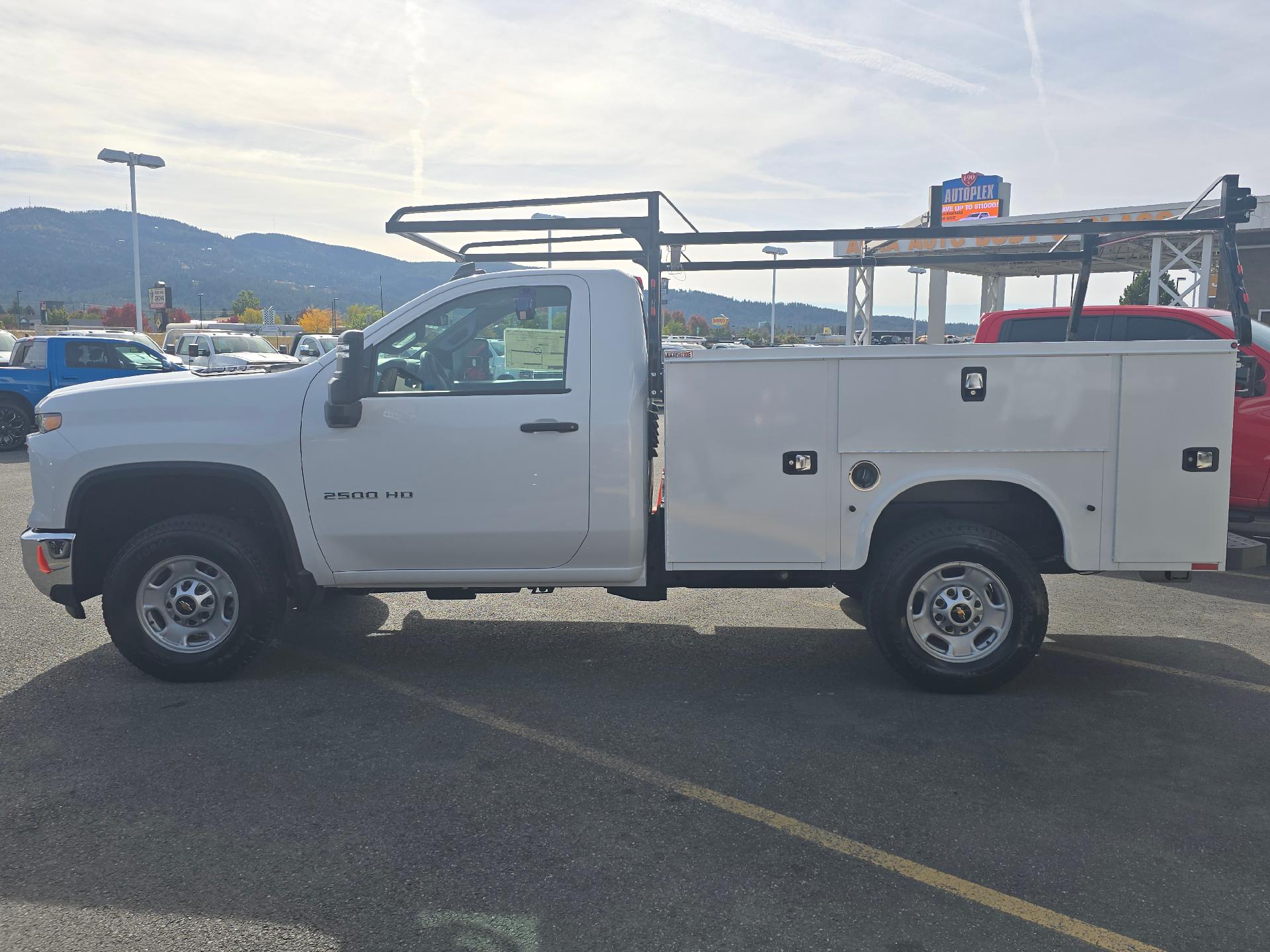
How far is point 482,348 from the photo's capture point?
545cm

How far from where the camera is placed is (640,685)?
5578 millimetres

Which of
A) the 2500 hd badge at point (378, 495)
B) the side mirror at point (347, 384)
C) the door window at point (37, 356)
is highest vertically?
the door window at point (37, 356)

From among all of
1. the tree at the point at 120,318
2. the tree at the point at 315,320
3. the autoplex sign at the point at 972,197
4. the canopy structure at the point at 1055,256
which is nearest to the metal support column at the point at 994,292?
the canopy structure at the point at 1055,256

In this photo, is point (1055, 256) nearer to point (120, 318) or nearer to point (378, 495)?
point (378, 495)

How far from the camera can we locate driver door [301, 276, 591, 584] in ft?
17.5

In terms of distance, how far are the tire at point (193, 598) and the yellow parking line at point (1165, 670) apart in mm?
4599

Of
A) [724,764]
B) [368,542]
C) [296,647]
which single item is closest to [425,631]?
[296,647]

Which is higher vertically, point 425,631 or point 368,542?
point 368,542

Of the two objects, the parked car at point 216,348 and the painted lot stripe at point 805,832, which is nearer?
the painted lot stripe at point 805,832

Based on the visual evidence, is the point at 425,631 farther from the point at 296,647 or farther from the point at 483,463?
the point at 483,463

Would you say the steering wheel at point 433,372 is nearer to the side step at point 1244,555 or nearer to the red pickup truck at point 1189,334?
the red pickup truck at point 1189,334

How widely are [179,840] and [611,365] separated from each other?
117 inches

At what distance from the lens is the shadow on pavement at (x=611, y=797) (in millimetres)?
3311

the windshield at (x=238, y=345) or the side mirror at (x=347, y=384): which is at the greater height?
the windshield at (x=238, y=345)
